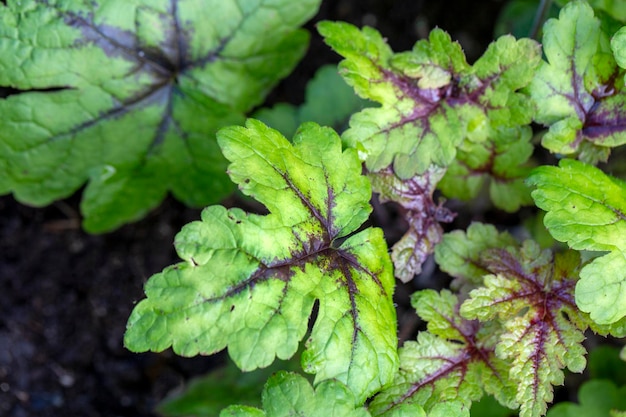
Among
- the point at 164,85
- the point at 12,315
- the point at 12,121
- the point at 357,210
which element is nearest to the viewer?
the point at 357,210

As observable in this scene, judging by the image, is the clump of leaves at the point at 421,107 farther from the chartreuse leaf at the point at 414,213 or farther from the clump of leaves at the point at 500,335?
the clump of leaves at the point at 500,335

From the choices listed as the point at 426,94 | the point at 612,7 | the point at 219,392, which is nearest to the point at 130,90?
the point at 426,94

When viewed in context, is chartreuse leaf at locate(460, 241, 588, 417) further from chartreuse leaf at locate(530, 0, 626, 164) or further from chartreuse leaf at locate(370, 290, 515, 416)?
chartreuse leaf at locate(530, 0, 626, 164)

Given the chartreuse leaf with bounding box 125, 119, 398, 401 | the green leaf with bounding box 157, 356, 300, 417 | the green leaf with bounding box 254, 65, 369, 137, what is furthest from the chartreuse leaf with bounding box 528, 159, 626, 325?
the green leaf with bounding box 157, 356, 300, 417

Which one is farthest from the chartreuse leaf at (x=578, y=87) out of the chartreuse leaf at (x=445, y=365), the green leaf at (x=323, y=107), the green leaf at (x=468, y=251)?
the green leaf at (x=323, y=107)

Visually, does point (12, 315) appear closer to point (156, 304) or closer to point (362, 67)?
point (156, 304)

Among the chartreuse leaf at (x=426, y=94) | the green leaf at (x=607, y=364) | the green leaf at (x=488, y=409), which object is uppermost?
the chartreuse leaf at (x=426, y=94)

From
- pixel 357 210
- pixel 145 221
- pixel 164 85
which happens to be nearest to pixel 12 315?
pixel 145 221
